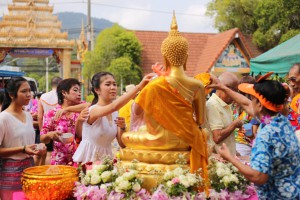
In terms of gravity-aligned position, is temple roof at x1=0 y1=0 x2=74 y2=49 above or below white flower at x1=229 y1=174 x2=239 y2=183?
above

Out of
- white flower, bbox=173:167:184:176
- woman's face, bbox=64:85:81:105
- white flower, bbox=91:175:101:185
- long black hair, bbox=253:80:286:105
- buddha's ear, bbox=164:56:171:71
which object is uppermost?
buddha's ear, bbox=164:56:171:71

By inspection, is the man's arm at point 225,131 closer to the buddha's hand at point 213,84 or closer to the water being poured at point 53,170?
the buddha's hand at point 213,84

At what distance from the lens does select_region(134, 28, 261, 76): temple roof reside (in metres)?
18.3

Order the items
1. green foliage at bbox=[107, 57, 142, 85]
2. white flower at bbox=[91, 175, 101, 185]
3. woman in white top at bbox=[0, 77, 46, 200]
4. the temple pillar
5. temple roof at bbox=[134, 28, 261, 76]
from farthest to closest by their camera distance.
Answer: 1. temple roof at bbox=[134, 28, 261, 76]
2. the temple pillar
3. green foliage at bbox=[107, 57, 142, 85]
4. woman in white top at bbox=[0, 77, 46, 200]
5. white flower at bbox=[91, 175, 101, 185]

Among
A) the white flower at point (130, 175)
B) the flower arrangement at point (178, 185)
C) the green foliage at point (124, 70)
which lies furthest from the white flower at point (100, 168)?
the green foliage at point (124, 70)

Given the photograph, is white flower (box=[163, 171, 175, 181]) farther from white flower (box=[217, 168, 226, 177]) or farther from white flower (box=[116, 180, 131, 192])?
white flower (box=[217, 168, 226, 177])

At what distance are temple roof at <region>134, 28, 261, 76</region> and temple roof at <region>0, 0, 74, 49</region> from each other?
3505mm

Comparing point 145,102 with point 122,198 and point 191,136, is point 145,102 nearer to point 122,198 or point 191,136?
point 191,136

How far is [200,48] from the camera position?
2005 centimetres

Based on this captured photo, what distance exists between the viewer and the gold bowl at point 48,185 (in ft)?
8.69

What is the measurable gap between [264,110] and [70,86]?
6.81 feet

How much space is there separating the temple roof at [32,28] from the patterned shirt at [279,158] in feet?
53.5

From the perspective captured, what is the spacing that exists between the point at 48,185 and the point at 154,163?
71 centimetres

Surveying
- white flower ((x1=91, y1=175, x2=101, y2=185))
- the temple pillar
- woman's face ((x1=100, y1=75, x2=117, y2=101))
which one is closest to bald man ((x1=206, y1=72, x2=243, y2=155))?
woman's face ((x1=100, y1=75, x2=117, y2=101))
